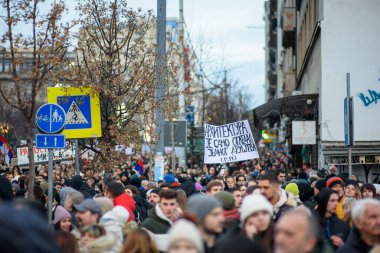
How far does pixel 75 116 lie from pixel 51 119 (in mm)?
5063

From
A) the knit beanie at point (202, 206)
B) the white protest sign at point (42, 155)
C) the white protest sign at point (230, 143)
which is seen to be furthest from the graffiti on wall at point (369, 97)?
the knit beanie at point (202, 206)

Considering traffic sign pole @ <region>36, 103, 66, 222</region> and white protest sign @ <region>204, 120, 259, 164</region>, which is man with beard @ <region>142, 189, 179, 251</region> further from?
white protest sign @ <region>204, 120, 259, 164</region>

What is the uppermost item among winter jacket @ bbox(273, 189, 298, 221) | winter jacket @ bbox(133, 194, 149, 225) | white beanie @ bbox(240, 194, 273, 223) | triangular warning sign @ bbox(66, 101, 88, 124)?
triangular warning sign @ bbox(66, 101, 88, 124)

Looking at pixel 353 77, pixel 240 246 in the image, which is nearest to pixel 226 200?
pixel 240 246

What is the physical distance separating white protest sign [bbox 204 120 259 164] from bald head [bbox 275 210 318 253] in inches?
593

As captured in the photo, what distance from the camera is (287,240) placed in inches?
248

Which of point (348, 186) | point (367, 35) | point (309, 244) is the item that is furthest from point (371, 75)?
point (309, 244)

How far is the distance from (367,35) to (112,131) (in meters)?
10.8

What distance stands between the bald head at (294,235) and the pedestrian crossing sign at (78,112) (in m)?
12.1

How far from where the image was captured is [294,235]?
20.8ft

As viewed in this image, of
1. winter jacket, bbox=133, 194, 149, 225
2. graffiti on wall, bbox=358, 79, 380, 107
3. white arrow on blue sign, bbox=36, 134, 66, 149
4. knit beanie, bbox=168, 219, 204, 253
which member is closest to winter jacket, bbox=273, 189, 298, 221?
white arrow on blue sign, bbox=36, 134, 66, 149

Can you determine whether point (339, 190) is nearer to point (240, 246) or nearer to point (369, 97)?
point (240, 246)

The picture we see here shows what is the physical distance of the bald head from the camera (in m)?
6.27

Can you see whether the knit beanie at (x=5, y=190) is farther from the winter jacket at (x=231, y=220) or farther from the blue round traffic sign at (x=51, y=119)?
the winter jacket at (x=231, y=220)
